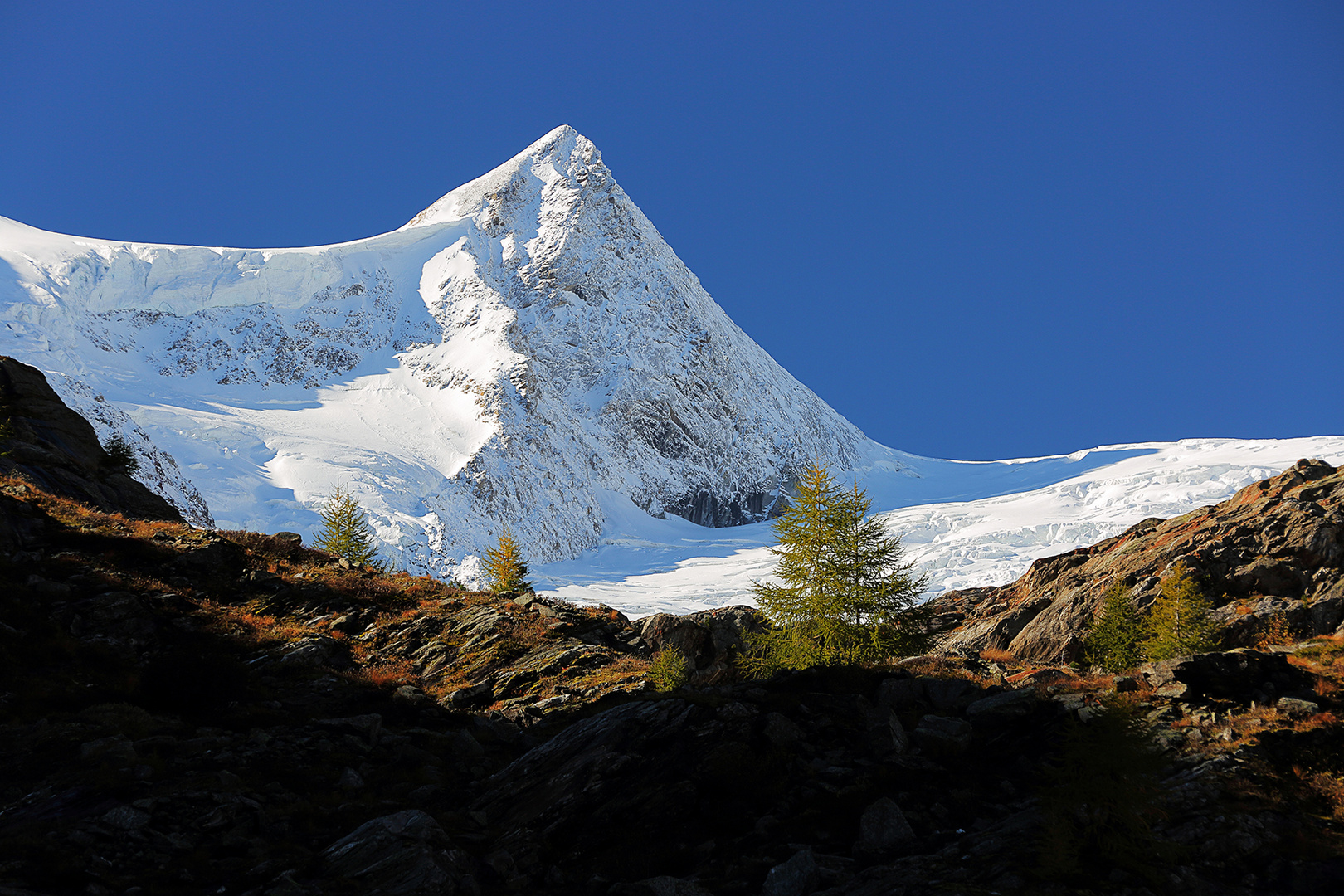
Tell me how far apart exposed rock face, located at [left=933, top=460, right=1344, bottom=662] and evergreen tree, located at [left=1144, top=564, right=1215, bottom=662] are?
64.0 inches

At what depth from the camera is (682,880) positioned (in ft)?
28.5

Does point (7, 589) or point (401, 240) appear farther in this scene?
point (401, 240)

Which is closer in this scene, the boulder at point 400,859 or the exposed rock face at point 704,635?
the boulder at point 400,859

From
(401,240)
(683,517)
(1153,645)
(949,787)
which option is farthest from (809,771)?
(401,240)

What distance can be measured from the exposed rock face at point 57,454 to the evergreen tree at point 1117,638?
35662 millimetres

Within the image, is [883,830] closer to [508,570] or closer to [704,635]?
[704,635]

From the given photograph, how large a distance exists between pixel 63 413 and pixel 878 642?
1525 inches

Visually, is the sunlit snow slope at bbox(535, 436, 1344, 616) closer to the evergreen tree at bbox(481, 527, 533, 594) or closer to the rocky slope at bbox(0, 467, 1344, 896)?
the evergreen tree at bbox(481, 527, 533, 594)

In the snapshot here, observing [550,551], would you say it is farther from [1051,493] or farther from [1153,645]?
[1153,645]

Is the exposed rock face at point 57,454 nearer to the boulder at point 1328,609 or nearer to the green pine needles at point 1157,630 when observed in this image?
the green pine needles at point 1157,630

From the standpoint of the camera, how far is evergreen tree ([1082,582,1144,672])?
1844 cm

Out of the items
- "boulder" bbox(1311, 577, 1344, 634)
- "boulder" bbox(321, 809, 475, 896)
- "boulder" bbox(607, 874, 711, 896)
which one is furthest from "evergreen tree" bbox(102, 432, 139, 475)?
"boulder" bbox(1311, 577, 1344, 634)

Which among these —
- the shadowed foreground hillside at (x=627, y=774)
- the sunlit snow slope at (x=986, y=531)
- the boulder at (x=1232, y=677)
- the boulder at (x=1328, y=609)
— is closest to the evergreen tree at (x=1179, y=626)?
the shadowed foreground hillside at (x=627, y=774)

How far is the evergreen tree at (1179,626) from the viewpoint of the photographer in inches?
650
